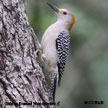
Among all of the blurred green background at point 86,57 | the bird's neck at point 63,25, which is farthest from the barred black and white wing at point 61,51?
the blurred green background at point 86,57

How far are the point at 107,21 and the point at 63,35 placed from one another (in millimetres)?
2625

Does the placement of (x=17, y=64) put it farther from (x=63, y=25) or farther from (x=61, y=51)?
(x=63, y=25)

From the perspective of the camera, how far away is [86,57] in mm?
7996

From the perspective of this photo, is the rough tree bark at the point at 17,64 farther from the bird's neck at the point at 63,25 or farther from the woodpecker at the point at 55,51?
the bird's neck at the point at 63,25

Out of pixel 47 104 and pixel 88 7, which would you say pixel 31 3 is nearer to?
pixel 88 7

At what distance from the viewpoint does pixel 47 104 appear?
3893mm

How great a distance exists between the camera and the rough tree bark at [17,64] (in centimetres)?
358

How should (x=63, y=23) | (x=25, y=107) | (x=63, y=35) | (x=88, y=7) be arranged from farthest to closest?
(x=88, y=7) < (x=63, y=23) < (x=63, y=35) < (x=25, y=107)

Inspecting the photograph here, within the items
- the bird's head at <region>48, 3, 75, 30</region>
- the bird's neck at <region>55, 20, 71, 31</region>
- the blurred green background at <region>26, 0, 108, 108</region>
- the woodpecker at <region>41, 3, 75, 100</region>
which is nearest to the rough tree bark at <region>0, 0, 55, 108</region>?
the woodpecker at <region>41, 3, 75, 100</region>

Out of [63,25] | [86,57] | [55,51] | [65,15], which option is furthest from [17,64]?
[86,57]

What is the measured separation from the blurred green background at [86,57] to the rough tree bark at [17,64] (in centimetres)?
256

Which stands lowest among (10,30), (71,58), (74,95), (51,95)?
(74,95)

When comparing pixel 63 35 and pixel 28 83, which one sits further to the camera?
pixel 63 35

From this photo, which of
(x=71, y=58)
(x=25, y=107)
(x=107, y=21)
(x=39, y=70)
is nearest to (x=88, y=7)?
(x=107, y=21)
